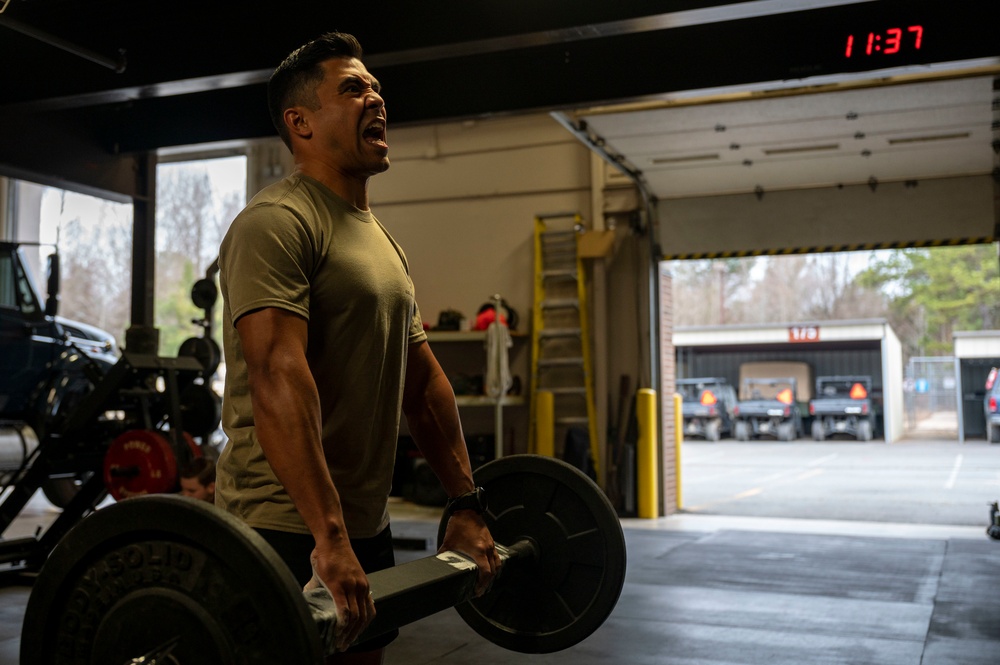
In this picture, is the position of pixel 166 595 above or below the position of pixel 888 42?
below

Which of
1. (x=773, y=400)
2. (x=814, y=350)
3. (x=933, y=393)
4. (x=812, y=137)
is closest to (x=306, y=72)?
(x=812, y=137)

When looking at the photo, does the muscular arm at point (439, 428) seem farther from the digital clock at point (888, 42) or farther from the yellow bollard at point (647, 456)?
the yellow bollard at point (647, 456)

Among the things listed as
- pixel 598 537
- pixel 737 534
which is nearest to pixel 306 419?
pixel 598 537

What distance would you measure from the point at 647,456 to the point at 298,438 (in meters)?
6.84

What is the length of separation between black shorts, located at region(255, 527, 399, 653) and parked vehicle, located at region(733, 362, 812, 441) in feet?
66.7

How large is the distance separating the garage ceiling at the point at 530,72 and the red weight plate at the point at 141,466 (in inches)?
74.3

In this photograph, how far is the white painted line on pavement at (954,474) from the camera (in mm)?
10633

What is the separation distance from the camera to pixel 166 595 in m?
1.22

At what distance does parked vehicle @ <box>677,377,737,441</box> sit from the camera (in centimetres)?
2094

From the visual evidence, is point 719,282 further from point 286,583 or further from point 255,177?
point 286,583

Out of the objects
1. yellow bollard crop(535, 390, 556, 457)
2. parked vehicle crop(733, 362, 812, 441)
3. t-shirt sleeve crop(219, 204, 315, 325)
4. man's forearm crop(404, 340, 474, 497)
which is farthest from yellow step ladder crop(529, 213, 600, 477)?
parked vehicle crop(733, 362, 812, 441)

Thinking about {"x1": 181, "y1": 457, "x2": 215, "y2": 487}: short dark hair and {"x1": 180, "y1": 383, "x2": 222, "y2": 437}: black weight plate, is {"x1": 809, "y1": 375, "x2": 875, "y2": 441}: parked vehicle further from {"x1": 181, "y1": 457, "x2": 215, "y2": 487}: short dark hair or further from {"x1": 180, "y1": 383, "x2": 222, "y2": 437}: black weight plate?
{"x1": 181, "y1": 457, "x2": 215, "y2": 487}: short dark hair

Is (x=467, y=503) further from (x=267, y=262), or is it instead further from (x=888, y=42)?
(x=888, y=42)

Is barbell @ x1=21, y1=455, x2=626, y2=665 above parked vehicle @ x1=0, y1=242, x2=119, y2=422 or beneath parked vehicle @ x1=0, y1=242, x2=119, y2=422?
beneath
